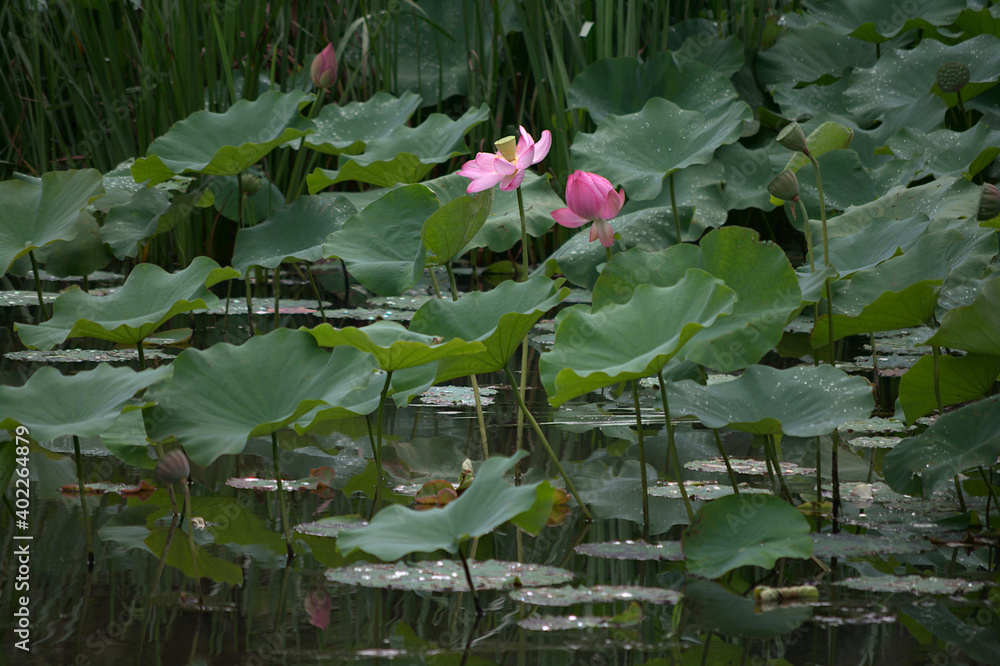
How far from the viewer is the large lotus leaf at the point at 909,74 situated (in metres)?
2.25

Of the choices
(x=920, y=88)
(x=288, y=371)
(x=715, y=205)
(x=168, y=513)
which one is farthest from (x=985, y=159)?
(x=168, y=513)

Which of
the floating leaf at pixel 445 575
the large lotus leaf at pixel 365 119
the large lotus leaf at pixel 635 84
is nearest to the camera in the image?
the floating leaf at pixel 445 575

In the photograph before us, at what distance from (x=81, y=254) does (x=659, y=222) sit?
4.28 ft

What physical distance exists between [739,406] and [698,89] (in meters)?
1.63

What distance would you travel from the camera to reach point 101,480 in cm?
111

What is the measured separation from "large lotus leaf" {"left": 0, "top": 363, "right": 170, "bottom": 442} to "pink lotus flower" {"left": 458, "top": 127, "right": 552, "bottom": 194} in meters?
0.53

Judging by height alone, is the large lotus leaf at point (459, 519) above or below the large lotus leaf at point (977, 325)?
below

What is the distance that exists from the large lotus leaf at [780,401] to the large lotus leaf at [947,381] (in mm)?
138

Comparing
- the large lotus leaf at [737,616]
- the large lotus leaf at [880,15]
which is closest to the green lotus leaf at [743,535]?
the large lotus leaf at [737,616]

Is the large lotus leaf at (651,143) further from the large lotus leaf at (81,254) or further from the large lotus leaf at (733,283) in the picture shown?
the large lotus leaf at (81,254)

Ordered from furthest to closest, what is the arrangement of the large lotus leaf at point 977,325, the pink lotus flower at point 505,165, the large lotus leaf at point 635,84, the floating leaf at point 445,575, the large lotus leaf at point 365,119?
the large lotus leaf at point 635,84 → the large lotus leaf at point 365,119 → the pink lotus flower at point 505,165 → the large lotus leaf at point 977,325 → the floating leaf at point 445,575

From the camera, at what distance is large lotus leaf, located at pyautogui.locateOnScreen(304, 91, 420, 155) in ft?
7.35

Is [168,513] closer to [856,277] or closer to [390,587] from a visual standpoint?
[390,587]

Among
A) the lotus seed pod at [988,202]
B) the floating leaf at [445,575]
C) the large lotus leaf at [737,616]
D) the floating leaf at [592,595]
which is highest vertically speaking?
the lotus seed pod at [988,202]
